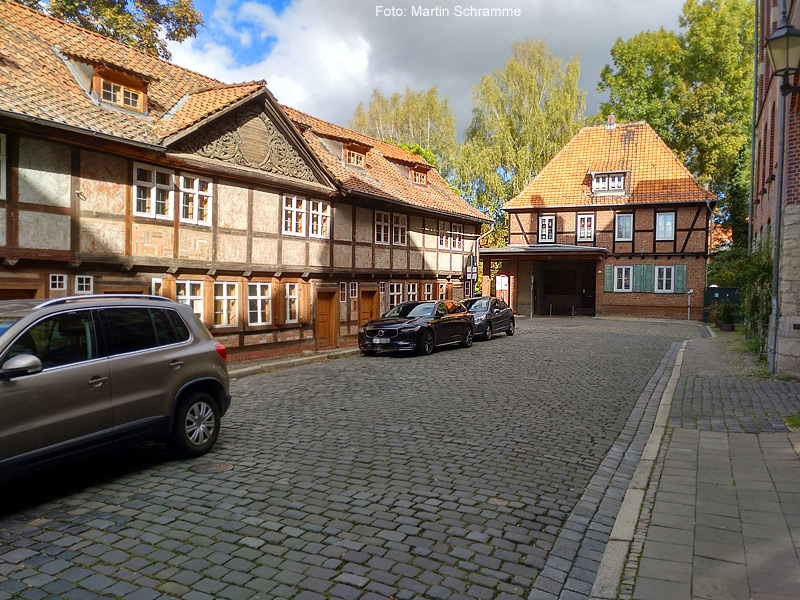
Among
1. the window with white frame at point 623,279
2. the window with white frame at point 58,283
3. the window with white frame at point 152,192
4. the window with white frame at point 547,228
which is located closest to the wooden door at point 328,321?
the window with white frame at point 152,192

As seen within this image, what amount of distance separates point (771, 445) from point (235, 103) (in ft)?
43.9

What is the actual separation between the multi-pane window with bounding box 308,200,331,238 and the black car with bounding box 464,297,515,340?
21.1 feet

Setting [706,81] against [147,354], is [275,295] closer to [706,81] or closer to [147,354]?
[147,354]

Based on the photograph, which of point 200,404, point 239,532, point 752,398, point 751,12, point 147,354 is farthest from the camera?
point 751,12

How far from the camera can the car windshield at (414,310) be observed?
18.1 meters

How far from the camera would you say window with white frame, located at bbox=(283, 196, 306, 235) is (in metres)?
17.5

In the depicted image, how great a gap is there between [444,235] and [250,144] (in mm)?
12130

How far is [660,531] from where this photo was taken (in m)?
4.64

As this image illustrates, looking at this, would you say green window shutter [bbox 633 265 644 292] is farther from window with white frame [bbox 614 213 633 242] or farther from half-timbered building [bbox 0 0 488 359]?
half-timbered building [bbox 0 0 488 359]

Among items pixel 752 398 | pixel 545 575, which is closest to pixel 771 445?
pixel 752 398

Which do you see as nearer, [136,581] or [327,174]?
[136,581]

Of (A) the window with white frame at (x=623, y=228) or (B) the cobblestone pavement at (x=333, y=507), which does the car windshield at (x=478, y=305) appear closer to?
(B) the cobblestone pavement at (x=333, y=507)

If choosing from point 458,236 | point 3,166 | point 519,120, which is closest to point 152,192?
point 3,166

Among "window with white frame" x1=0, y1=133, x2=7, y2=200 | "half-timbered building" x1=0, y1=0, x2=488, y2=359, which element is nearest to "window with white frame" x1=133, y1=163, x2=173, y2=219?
"half-timbered building" x1=0, y1=0, x2=488, y2=359
